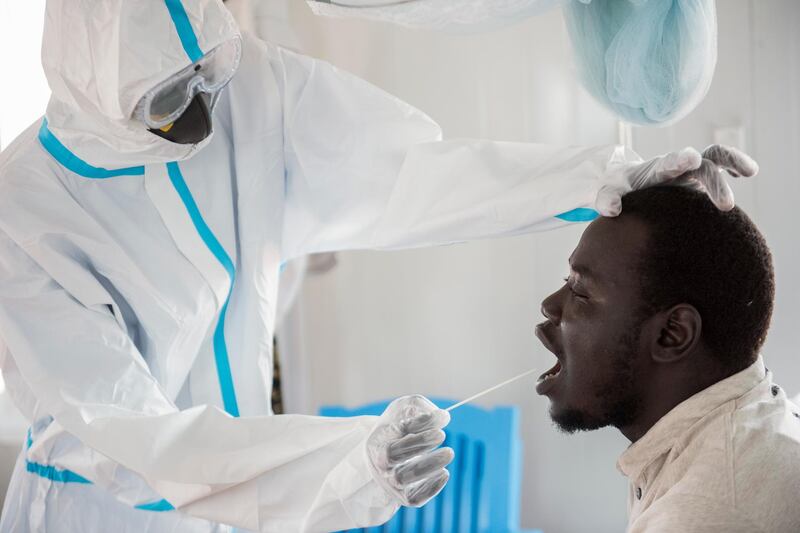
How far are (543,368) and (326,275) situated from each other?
0.71m

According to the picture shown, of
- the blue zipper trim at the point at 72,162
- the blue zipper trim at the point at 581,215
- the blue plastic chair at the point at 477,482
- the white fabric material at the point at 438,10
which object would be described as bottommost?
the blue plastic chair at the point at 477,482

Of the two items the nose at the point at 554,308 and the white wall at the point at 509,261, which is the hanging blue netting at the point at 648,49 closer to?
the nose at the point at 554,308

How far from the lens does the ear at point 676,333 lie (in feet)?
3.50

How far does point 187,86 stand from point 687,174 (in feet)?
2.36

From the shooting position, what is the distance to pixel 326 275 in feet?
8.55

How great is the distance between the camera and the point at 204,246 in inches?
56.5

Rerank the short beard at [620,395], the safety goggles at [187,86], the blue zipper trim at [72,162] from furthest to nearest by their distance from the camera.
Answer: the blue zipper trim at [72,162], the safety goggles at [187,86], the short beard at [620,395]

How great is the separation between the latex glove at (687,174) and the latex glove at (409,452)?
0.34m

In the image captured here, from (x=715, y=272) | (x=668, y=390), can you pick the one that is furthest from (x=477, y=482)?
(x=715, y=272)

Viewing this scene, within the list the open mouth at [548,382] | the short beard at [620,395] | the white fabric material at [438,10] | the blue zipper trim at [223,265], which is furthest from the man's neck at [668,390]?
the blue zipper trim at [223,265]

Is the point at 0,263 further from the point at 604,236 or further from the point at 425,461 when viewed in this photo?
the point at 604,236

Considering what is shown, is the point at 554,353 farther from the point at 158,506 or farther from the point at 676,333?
the point at 158,506

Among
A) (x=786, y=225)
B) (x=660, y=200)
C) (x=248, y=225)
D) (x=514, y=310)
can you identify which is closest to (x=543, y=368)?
(x=514, y=310)

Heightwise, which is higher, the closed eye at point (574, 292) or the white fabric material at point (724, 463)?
the closed eye at point (574, 292)
